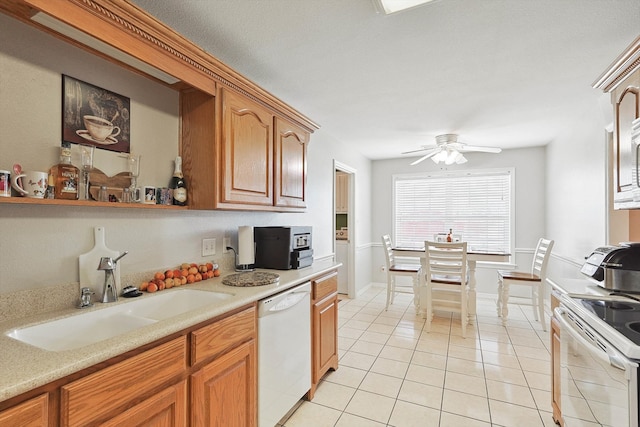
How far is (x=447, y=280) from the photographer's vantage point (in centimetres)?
359

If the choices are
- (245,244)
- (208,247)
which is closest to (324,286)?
(245,244)

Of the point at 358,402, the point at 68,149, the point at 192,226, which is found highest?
the point at 68,149

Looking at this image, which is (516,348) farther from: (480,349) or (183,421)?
(183,421)

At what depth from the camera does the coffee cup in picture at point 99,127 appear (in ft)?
4.88

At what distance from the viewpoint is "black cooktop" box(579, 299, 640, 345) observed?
3.88 ft

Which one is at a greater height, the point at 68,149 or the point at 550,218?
the point at 68,149

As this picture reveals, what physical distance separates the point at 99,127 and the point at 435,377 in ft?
9.20

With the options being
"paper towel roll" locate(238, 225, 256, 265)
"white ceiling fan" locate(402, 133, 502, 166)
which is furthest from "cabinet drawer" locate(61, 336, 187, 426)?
"white ceiling fan" locate(402, 133, 502, 166)

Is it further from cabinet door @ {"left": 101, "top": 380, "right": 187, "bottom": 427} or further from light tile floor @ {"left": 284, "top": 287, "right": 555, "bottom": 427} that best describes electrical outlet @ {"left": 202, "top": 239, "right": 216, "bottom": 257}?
light tile floor @ {"left": 284, "top": 287, "right": 555, "bottom": 427}

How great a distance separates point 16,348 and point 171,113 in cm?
140

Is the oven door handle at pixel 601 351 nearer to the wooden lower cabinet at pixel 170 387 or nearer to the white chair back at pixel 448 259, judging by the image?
the wooden lower cabinet at pixel 170 387

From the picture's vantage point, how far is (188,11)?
5.13 feet

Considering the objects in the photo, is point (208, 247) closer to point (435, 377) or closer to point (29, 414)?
point (29, 414)

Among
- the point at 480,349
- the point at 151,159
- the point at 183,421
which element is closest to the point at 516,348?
the point at 480,349
